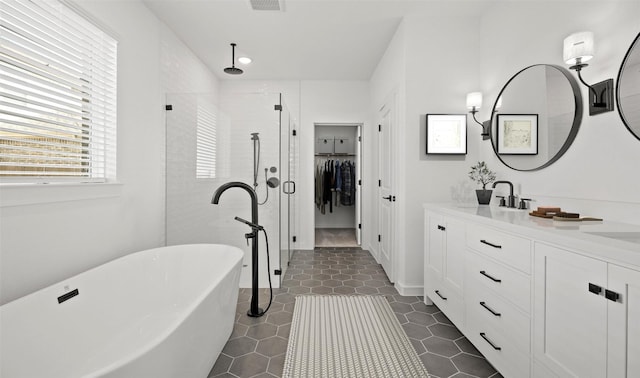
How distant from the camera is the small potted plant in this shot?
232 cm

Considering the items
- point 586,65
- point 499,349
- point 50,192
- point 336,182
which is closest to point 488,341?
point 499,349

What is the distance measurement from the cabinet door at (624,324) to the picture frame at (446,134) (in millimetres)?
1839

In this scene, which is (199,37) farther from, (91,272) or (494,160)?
(494,160)

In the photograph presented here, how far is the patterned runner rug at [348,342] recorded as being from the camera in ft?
5.39

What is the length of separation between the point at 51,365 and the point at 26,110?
1.31 meters

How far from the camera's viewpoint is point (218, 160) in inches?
110

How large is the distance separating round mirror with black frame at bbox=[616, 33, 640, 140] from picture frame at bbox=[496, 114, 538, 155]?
0.62m

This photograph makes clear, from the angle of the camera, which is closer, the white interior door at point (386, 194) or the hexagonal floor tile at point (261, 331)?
the hexagonal floor tile at point (261, 331)

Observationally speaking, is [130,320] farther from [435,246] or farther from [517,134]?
[517,134]

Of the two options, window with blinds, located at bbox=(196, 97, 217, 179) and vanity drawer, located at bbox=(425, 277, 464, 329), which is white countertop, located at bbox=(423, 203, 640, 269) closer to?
vanity drawer, located at bbox=(425, 277, 464, 329)

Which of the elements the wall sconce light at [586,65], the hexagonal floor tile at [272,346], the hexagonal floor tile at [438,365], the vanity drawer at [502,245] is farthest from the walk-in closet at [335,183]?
the wall sconce light at [586,65]

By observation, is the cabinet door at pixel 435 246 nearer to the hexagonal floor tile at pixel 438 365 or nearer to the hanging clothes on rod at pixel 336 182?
the hexagonal floor tile at pixel 438 365

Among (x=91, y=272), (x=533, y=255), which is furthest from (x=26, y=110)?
(x=533, y=255)

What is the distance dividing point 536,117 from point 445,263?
1.25 meters
